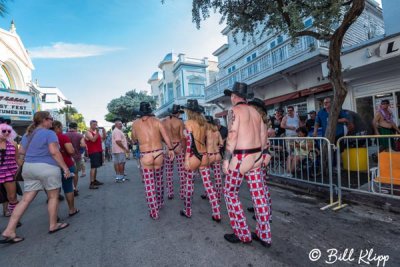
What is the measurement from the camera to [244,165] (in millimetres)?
2572

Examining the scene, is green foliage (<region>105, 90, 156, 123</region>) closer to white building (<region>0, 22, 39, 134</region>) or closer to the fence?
white building (<region>0, 22, 39, 134</region>)

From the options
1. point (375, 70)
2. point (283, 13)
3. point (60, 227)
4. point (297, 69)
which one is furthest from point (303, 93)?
point (60, 227)

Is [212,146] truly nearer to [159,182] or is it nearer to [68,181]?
[159,182]

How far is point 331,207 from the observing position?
12.6 ft

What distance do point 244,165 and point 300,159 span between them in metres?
3.04

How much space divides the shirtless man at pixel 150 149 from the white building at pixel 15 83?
14.1 metres

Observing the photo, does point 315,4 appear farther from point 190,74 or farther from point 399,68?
point 190,74

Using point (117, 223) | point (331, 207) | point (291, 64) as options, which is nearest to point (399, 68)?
point (291, 64)

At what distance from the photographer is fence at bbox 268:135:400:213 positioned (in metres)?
3.67

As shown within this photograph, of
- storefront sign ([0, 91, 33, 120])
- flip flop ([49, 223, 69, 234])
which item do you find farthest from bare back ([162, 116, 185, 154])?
storefront sign ([0, 91, 33, 120])

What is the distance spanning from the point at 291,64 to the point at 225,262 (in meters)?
8.84

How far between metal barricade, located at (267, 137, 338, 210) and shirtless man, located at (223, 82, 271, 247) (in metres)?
2.48

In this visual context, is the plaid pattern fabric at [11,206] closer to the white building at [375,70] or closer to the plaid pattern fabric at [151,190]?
the plaid pattern fabric at [151,190]

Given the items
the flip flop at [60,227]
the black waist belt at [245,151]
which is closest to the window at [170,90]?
the flip flop at [60,227]
